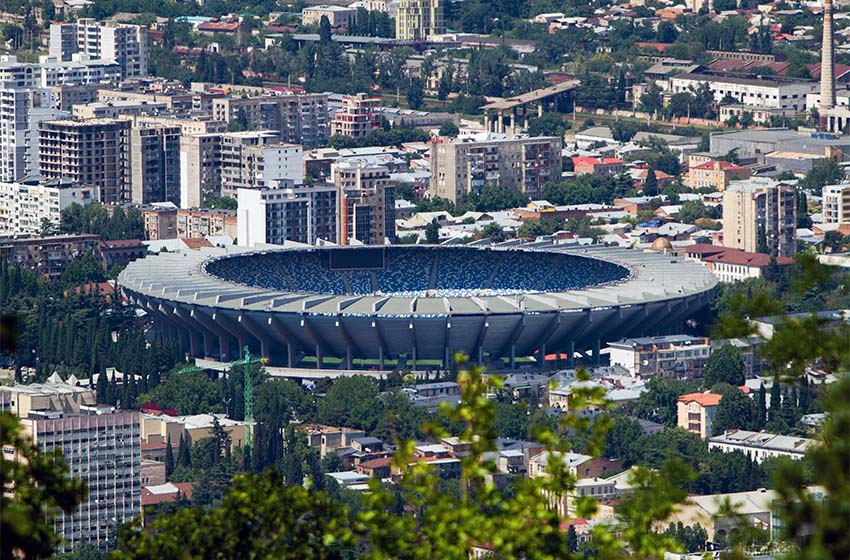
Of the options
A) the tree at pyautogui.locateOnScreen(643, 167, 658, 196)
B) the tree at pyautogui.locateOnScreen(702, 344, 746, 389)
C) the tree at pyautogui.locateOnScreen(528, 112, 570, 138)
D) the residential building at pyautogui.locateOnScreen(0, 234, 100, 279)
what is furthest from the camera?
the tree at pyautogui.locateOnScreen(528, 112, 570, 138)

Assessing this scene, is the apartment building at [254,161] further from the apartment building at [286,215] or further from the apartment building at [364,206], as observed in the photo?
the apartment building at [286,215]

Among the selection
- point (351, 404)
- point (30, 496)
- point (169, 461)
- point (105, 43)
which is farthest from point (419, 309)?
point (105, 43)

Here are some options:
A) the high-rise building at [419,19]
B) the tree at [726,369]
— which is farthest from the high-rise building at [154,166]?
the high-rise building at [419,19]

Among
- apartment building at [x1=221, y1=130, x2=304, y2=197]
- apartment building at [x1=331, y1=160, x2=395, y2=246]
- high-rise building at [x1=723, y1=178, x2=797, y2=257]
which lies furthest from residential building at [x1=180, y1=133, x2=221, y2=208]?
high-rise building at [x1=723, y1=178, x2=797, y2=257]

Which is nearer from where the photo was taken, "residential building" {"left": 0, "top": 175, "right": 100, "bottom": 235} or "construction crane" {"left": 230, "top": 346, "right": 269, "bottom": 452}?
"construction crane" {"left": 230, "top": 346, "right": 269, "bottom": 452}

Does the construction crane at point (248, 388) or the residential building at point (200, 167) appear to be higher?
the residential building at point (200, 167)

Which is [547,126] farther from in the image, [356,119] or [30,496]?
[30,496]

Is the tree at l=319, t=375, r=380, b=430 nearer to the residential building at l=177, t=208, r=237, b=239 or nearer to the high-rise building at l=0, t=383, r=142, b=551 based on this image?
the high-rise building at l=0, t=383, r=142, b=551

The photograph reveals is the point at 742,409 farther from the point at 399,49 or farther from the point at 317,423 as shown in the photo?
the point at 399,49
